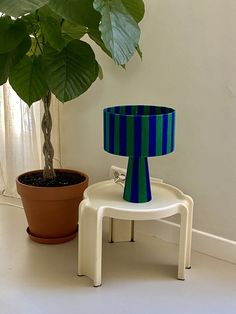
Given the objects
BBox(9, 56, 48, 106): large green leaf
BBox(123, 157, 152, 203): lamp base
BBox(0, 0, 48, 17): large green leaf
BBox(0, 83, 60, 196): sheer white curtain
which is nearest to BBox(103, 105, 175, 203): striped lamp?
BBox(123, 157, 152, 203): lamp base

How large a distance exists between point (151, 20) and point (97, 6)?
57 centimetres

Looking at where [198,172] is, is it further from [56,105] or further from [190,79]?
[56,105]

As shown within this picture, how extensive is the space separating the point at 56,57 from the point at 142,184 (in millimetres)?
506

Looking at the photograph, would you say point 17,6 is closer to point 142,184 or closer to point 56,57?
point 56,57

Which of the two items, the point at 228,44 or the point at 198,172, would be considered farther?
the point at 198,172

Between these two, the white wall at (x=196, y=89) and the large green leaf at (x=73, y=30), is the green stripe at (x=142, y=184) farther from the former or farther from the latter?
the large green leaf at (x=73, y=30)

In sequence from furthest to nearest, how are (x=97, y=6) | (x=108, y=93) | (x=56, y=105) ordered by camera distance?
(x=56, y=105), (x=108, y=93), (x=97, y=6)

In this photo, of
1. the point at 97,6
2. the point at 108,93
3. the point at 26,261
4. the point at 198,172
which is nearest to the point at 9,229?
the point at 26,261

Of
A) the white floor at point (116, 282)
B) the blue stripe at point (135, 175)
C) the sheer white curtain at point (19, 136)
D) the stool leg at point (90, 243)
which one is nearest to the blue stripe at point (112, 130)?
the blue stripe at point (135, 175)

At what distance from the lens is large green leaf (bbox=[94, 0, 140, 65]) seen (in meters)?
1.15

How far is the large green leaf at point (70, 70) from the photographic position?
1353 millimetres

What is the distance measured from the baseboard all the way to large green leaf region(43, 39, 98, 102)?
0.72 m

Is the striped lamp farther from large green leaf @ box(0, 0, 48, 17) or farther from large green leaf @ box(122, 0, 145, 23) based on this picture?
large green leaf @ box(0, 0, 48, 17)

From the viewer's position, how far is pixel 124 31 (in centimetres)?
120
